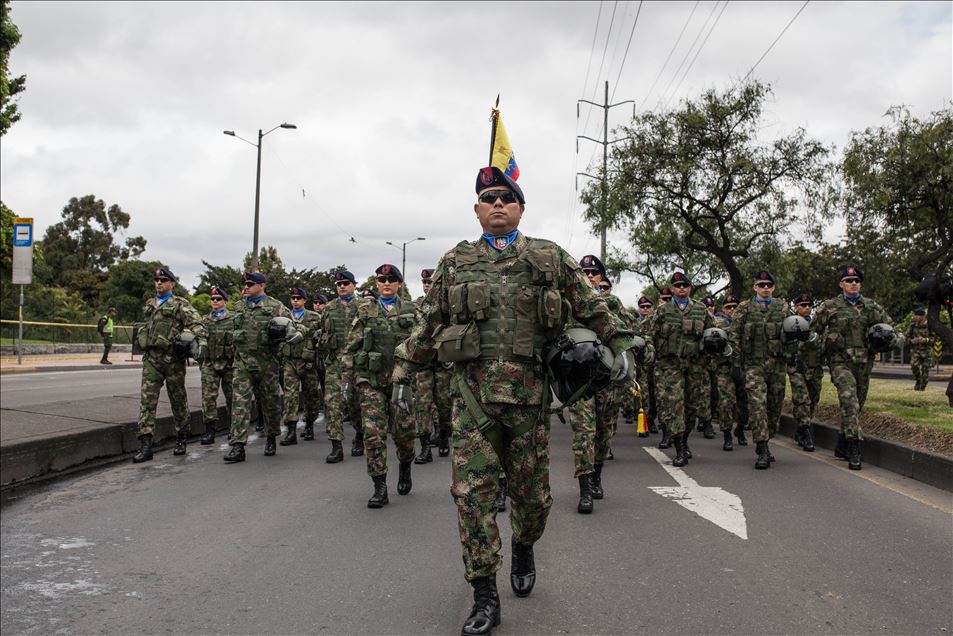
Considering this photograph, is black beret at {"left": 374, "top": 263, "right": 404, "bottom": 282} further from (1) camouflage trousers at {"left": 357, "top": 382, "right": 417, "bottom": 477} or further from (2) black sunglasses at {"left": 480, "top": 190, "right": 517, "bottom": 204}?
(2) black sunglasses at {"left": 480, "top": 190, "right": 517, "bottom": 204}

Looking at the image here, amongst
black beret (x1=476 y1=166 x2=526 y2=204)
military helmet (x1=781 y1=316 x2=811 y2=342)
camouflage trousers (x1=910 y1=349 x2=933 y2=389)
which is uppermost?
black beret (x1=476 y1=166 x2=526 y2=204)

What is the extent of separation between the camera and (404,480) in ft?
22.5

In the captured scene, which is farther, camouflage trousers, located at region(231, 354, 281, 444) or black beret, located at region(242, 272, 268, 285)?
black beret, located at region(242, 272, 268, 285)

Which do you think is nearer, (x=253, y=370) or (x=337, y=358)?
(x=253, y=370)

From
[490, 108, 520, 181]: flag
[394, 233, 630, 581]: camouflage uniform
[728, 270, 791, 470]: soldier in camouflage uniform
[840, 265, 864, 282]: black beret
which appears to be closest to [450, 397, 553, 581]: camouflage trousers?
[394, 233, 630, 581]: camouflage uniform

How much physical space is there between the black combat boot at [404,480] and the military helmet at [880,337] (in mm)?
5257

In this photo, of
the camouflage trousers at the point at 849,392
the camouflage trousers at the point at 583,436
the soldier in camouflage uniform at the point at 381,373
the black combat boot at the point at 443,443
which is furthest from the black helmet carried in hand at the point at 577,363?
the camouflage trousers at the point at 849,392

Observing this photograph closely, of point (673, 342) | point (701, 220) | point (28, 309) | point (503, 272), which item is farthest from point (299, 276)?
point (503, 272)

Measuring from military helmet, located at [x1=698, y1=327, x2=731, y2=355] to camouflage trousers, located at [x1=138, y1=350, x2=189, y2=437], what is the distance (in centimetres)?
625

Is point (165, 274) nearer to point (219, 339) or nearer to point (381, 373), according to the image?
point (219, 339)

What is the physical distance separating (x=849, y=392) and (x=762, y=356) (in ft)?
3.21

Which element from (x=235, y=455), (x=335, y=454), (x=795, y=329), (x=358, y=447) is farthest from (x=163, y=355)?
(x=795, y=329)

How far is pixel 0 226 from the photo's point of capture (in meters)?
23.8

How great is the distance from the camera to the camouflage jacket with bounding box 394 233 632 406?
3.86 metres
